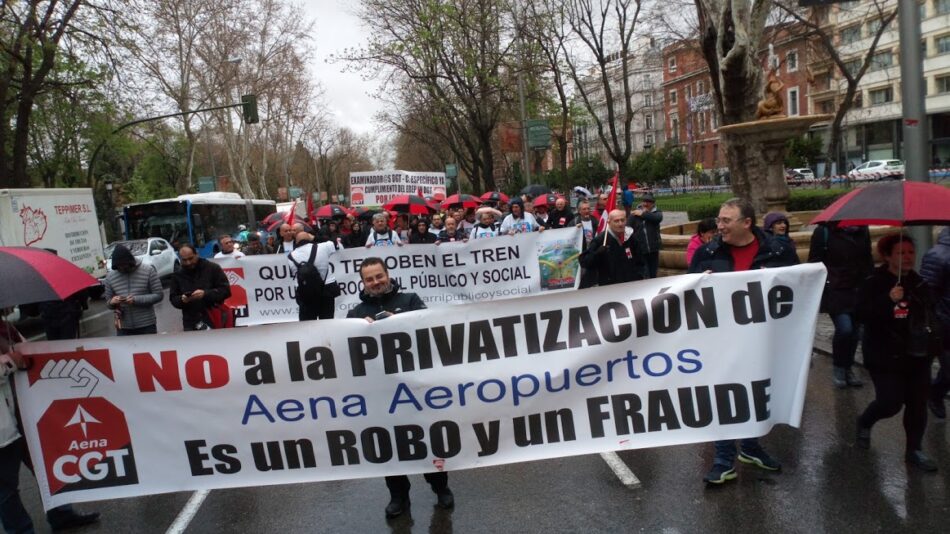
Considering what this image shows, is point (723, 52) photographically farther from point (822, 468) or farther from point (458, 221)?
point (822, 468)

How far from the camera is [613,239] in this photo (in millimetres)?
7363

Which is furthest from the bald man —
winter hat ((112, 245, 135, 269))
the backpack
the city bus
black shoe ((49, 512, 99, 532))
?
the city bus

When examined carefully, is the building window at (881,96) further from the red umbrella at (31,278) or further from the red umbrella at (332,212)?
the red umbrella at (31,278)

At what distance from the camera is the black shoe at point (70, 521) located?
4621mm

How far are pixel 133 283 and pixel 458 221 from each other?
7.61 meters

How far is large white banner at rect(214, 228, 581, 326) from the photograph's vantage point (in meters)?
10.4

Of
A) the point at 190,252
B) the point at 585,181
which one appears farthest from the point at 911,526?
the point at 585,181

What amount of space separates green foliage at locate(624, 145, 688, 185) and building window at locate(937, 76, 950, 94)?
18.0 metres

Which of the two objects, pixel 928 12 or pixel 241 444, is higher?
pixel 928 12

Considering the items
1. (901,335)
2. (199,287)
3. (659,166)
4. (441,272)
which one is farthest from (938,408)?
(659,166)

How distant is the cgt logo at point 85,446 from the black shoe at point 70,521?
42 centimetres

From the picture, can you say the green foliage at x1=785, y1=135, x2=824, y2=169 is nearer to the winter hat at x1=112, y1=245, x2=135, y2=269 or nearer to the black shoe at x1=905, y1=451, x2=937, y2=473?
the black shoe at x1=905, y1=451, x2=937, y2=473

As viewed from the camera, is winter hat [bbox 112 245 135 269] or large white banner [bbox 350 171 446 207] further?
large white banner [bbox 350 171 446 207]

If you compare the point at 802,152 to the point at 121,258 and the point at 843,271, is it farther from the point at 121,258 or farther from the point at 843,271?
the point at 121,258
